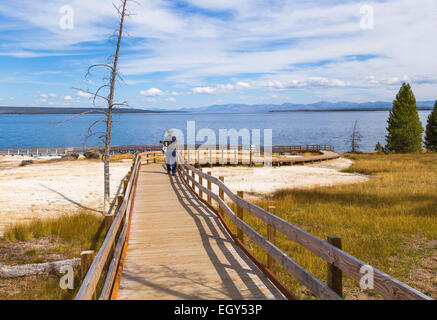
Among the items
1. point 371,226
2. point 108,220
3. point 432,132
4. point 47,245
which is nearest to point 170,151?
point 47,245

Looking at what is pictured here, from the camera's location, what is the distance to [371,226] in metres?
11.0

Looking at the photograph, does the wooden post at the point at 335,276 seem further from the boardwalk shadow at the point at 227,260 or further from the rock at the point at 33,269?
the rock at the point at 33,269

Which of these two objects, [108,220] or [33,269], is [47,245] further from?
[108,220]

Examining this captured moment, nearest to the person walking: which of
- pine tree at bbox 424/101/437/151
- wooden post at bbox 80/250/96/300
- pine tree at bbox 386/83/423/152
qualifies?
wooden post at bbox 80/250/96/300

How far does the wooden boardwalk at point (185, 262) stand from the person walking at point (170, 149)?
839 centimetres

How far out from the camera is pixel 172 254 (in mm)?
6547

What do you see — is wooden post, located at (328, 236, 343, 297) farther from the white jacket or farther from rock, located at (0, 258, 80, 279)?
the white jacket

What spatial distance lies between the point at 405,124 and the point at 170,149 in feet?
168

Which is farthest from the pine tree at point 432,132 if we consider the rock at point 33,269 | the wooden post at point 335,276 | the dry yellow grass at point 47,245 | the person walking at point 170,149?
the wooden post at point 335,276

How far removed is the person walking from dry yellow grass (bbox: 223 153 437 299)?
6.37m

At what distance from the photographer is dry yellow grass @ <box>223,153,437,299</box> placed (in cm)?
757

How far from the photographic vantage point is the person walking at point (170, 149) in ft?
61.4
